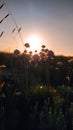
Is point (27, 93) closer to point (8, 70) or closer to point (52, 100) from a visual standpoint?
point (52, 100)

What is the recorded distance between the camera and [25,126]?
293 inches

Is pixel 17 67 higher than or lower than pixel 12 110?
higher

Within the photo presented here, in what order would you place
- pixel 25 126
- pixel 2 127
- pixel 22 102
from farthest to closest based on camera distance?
pixel 22 102, pixel 25 126, pixel 2 127

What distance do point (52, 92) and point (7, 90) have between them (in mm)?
919

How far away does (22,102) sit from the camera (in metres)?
8.26

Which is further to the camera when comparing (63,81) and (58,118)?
(63,81)

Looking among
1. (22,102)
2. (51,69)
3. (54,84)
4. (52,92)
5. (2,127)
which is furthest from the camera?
(51,69)

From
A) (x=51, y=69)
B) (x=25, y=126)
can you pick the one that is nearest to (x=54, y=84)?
(x=51, y=69)

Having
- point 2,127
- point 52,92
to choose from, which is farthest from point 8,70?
point 2,127

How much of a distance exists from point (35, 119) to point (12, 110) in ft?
1.50

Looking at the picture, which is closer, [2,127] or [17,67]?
[2,127]

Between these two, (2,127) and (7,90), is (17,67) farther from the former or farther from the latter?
(2,127)

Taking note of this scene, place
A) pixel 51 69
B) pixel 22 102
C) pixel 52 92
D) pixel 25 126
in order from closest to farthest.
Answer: pixel 25 126, pixel 22 102, pixel 52 92, pixel 51 69

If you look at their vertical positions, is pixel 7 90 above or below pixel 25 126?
above
